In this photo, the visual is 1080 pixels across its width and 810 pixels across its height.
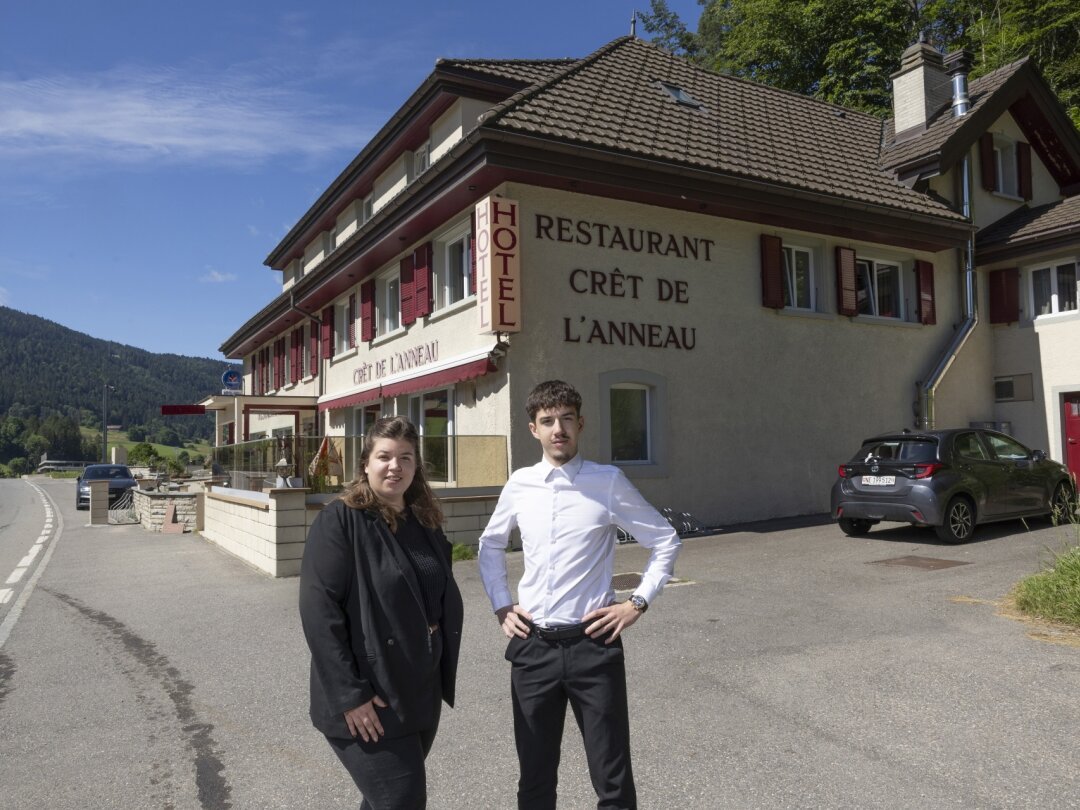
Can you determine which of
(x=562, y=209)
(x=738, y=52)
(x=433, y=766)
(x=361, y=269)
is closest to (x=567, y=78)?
(x=562, y=209)

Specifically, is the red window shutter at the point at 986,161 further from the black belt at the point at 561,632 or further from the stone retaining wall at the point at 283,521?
the black belt at the point at 561,632

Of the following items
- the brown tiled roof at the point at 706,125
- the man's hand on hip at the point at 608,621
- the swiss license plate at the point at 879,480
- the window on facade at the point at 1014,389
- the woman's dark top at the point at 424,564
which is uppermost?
the brown tiled roof at the point at 706,125

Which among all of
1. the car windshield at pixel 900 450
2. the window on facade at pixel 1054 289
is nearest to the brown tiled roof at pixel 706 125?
the window on facade at pixel 1054 289

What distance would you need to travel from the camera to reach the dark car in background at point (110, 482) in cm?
2969

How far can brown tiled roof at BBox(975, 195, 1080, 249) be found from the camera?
16.5 m

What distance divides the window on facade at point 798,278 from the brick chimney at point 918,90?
17.2ft

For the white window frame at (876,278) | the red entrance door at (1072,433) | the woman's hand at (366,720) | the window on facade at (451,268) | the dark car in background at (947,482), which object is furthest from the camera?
the white window frame at (876,278)

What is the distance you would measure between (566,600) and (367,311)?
54.0 feet

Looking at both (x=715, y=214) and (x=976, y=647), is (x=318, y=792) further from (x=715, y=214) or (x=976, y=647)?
(x=715, y=214)

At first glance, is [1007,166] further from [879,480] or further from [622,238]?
[879,480]

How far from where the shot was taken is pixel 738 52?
32719mm

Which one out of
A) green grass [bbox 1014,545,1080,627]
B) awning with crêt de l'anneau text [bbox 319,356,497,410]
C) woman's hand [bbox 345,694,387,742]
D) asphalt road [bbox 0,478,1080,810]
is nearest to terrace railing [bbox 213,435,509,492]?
awning with crêt de l'anneau text [bbox 319,356,497,410]

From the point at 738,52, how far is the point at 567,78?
67.5ft

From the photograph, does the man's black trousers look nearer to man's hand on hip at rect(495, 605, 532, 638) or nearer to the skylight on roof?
man's hand on hip at rect(495, 605, 532, 638)
